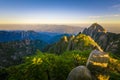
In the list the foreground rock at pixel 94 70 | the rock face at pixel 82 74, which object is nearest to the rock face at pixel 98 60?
the foreground rock at pixel 94 70

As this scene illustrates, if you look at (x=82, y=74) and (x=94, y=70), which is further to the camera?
(x=94, y=70)

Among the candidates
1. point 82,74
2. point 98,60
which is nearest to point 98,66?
point 98,60

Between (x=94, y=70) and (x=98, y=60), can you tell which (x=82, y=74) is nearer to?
(x=94, y=70)

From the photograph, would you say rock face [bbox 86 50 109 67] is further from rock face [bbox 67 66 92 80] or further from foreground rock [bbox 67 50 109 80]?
rock face [bbox 67 66 92 80]

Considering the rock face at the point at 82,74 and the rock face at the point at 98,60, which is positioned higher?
the rock face at the point at 98,60

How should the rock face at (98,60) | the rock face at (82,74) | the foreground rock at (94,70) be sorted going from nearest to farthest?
the rock face at (82,74), the foreground rock at (94,70), the rock face at (98,60)

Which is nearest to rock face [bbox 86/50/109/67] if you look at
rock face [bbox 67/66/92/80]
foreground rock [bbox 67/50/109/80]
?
foreground rock [bbox 67/50/109/80]

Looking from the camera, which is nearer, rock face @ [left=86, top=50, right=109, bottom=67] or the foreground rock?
the foreground rock

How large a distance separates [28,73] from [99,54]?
12.1 meters

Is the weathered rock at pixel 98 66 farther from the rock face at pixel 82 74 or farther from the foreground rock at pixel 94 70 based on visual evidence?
the rock face at pixel 82 74

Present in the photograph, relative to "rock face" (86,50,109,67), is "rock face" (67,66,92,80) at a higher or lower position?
lower

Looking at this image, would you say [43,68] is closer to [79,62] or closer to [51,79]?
[51,79]

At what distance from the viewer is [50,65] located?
29.8m

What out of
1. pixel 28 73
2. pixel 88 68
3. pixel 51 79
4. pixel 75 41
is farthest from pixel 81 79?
pixel 75 41
